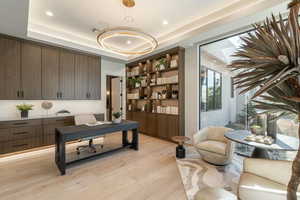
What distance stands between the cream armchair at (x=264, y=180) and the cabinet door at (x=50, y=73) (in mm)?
4745

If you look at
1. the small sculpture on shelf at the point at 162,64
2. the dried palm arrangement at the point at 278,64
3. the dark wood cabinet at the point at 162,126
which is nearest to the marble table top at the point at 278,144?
the dried palm arrangement at the point at 278,64

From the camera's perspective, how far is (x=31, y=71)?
12.0 ft

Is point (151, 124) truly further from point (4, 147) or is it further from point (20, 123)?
point (4, 147)

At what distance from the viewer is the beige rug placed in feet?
6.82

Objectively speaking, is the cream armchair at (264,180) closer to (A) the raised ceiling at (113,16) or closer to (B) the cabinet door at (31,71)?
(A) the raised ceiling at (113,16)

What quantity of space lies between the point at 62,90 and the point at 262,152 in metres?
5.12

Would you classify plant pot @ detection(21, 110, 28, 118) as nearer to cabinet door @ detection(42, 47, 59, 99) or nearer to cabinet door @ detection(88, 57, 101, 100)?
cabinet door @ detection(42, 47, 59, 99)

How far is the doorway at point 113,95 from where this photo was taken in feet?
19.7

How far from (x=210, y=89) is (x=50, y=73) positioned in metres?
4.77

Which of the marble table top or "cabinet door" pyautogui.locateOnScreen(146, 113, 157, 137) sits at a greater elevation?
the marble table top

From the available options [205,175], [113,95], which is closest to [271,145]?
[205,175]

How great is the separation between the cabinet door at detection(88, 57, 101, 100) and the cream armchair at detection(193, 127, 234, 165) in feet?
12.2

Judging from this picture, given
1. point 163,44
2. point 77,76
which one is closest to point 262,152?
point 163,44

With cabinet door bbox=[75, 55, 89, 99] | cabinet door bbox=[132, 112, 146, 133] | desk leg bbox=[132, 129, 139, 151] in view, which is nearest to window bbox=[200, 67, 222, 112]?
desk leg bbox=[132, 129, 139, 151]
